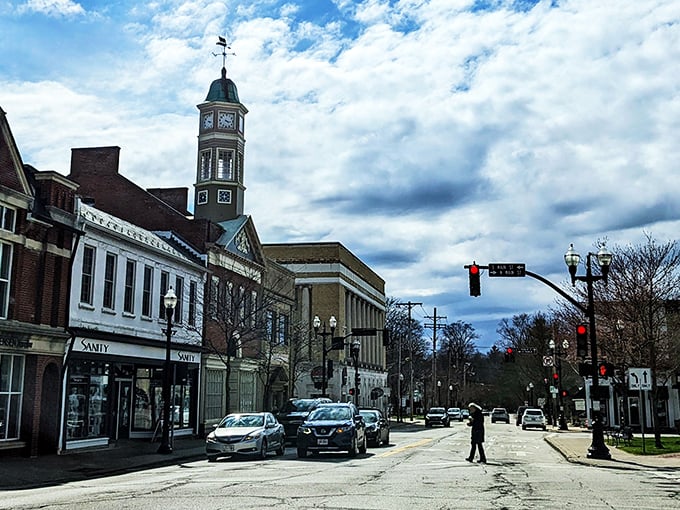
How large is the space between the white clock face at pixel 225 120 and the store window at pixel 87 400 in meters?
23.9

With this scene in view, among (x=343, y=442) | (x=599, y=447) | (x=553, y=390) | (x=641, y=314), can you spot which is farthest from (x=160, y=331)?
(x=553, y=390)

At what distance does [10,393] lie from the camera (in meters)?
23.9

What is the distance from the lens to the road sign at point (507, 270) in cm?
2661

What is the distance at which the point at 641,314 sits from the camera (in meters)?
36.3

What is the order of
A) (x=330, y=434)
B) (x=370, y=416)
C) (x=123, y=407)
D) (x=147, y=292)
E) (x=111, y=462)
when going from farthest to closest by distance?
1. (x=147, y=292)
2. (x=370, y=416)
3. (x=123, y=407)
4. (x=330, y=434)
5. (x=111, y=462)

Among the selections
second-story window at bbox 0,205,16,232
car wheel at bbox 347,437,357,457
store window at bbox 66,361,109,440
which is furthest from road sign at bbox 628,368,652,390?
second-story window at bbox 0,205,16,232

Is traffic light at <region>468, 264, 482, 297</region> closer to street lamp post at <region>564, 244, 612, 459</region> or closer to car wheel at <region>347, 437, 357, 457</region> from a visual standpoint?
street lamp post at <region>564, 244, 612, 459</region>

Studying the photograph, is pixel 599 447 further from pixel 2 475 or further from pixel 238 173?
pixel 238 173

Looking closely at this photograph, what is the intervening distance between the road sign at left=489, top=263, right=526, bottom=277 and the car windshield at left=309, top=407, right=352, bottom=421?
263 inches

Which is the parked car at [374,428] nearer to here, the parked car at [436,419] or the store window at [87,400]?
the store window at [87,400]

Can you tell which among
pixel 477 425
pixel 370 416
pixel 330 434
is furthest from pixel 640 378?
pixel 370 416

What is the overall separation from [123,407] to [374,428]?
397 inches

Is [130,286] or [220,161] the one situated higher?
[220,161]

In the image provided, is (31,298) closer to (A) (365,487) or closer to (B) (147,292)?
(B) (147,292)
